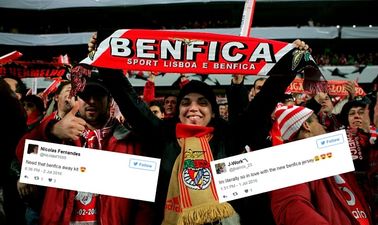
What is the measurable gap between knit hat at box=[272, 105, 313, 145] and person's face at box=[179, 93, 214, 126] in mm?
478

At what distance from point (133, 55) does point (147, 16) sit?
21163mm

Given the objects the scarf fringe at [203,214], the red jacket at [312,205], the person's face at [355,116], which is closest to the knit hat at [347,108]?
the person's face at [355,116]

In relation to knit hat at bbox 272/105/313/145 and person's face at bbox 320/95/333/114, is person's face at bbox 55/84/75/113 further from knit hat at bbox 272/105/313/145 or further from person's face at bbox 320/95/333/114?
person's face at bbox 320/95/333/114

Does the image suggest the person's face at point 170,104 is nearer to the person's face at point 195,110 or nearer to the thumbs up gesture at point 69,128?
the person's face at point 195,110

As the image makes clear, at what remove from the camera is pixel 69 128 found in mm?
2932

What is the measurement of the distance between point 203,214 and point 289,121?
0.87 metres

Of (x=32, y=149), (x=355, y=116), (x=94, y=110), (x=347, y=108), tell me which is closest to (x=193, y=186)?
(x=94, y=110)

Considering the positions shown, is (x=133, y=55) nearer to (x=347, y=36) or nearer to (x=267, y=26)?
Result: (x=347, y=36)

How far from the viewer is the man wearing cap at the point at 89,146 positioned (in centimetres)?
297

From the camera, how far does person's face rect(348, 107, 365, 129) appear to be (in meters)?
4.54

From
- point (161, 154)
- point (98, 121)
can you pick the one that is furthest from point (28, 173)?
point (161, 154)

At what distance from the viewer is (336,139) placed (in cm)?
297

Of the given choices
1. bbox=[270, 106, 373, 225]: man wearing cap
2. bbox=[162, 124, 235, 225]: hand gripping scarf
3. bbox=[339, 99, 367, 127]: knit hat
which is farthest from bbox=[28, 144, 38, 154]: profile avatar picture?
bbox=[339, 99, 367, 127]: knit hat
